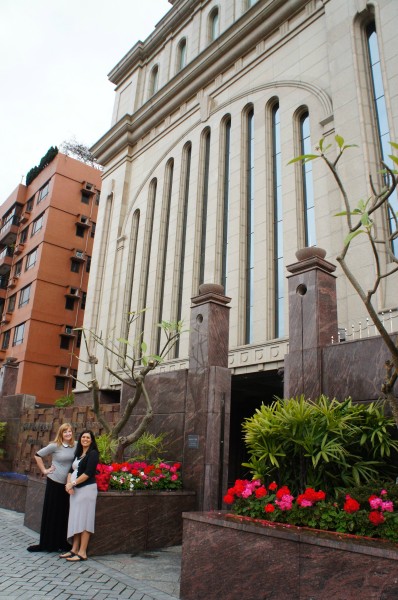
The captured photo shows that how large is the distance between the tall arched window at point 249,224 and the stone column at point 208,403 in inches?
275

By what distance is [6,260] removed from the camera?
37.3 m

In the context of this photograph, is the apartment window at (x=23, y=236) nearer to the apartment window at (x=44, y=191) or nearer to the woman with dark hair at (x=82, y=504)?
the apartment window at (x=44, y=191)

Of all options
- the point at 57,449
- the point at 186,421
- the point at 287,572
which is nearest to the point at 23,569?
the point at 57,449

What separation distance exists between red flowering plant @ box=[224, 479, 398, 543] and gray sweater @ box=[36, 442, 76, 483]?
9.50 feet

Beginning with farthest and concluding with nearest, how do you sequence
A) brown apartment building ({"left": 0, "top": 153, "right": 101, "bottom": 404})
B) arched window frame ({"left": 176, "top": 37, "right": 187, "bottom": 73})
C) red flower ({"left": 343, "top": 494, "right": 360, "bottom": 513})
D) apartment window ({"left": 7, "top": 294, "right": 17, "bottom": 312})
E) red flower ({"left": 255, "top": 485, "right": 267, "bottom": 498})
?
apartment window ({"left": 7, "top": 294, "right": 17, "bottom": 312})
brown apartment building ({"left": 0, "top": 153, "right": 101, "bottom": 404})
arched window frame ({"left": 176, "top": 37, "right": 187, "bottom": 73})
red flower ({"left": 255, "top": 485, "right": 267, "bottom": 498})
red flower ({"left": 343, "top": 494, "right": 360, "bottom": 513})

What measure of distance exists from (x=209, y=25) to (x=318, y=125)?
39.3ft

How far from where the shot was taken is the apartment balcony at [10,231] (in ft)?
124

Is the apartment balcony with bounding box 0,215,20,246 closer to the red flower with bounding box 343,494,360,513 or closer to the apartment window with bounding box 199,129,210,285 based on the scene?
the apartment window with bounding box 199,129,210,285

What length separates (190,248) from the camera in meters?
20.8

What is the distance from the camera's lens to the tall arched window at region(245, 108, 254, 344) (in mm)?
17597

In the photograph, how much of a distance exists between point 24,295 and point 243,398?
1928 cm

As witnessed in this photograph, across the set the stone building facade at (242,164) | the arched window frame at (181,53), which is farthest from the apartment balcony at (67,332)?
the arched window frame at (181,53)

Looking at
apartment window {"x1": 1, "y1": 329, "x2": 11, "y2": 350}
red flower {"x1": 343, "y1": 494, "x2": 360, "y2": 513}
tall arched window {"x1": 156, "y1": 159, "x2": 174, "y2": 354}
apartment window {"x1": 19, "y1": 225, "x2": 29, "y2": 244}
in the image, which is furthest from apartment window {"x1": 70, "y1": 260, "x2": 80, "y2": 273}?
red flower {"x1": 343, "y1": 494, "x2": 360, "y2": 513}

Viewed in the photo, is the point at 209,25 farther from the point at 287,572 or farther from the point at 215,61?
the point at 287,572
